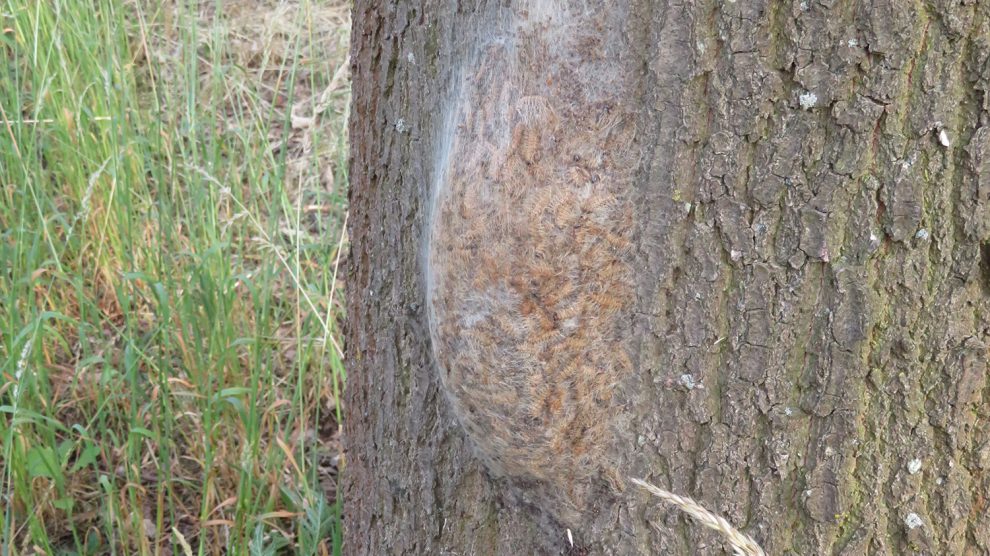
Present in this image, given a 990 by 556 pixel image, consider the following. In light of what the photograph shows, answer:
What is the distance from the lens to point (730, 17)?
0.97 m

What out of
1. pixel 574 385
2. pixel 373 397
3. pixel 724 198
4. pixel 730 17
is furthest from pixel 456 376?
Result: pixel 730 17

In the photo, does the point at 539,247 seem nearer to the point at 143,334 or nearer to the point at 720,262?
the point at 720,262

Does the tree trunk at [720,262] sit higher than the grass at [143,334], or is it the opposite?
the tree trunk at [720,262]

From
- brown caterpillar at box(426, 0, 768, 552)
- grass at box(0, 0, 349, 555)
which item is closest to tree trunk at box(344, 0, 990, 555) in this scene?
brown caterpillar at box(426, 0, 768, 552)

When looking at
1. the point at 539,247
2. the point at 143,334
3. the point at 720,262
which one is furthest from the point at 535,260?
the point at 143,334

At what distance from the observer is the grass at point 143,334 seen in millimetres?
1895

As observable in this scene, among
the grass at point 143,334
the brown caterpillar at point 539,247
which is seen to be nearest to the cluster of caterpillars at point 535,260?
the brown caterpillar at point 539,247

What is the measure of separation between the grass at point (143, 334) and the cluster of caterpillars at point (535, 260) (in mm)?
802

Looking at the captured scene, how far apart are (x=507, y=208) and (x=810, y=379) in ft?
1.42

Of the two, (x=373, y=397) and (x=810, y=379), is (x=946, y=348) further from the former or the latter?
(x=373, y=397)

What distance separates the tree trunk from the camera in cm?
97

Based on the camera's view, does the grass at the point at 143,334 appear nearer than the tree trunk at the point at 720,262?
No

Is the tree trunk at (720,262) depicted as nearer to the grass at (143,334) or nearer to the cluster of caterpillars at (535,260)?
the cluster of caterpillars at (535,260)

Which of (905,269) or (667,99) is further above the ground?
(667,99)
